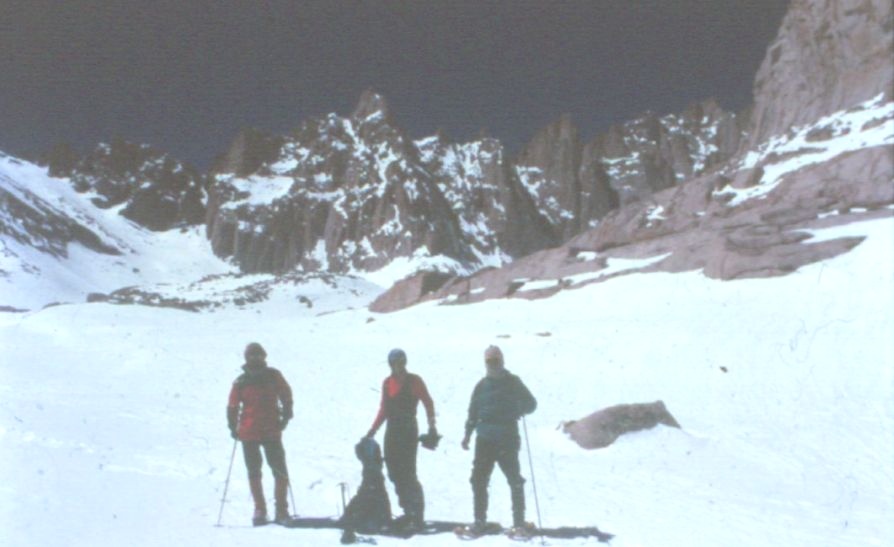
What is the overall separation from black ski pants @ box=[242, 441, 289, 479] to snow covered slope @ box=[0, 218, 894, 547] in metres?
0.61

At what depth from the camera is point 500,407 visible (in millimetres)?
9414

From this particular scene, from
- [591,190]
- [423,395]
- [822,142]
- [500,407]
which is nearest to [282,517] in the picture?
[423,395]

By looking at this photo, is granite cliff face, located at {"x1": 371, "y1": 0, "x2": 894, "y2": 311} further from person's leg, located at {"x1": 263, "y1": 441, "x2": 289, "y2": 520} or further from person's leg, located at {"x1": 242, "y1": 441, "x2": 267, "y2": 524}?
person's leg, located at {"x1": 242, "y1": 441, "x2": 267, "y2": 524}

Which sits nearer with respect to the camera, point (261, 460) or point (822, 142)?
point (261, 460)

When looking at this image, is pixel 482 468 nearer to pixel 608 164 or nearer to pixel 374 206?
pixel 374 206

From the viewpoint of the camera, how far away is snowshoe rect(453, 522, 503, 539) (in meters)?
8.81

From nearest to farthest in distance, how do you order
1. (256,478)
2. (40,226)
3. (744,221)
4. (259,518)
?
1. (259,518)
2. (256,478)
3. (744,221)
4. (40,226)

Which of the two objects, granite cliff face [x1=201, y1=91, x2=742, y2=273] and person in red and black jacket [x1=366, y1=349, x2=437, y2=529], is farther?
granite cliff face [x1=201, y1=91, x2=742, y2=273]

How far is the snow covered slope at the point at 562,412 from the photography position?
9.91 meters

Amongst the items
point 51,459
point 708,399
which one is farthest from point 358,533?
point 708,399

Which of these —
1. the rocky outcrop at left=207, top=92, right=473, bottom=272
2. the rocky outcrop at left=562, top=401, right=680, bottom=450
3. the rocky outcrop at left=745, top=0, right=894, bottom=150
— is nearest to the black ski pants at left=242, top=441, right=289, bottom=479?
the rocky outcrop at left=562, top=401, right=680, bottom=450

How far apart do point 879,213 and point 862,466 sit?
2715 cm

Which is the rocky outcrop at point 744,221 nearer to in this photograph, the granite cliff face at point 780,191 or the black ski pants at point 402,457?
the granite cliff face at point 780,191

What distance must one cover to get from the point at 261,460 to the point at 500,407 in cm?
308
